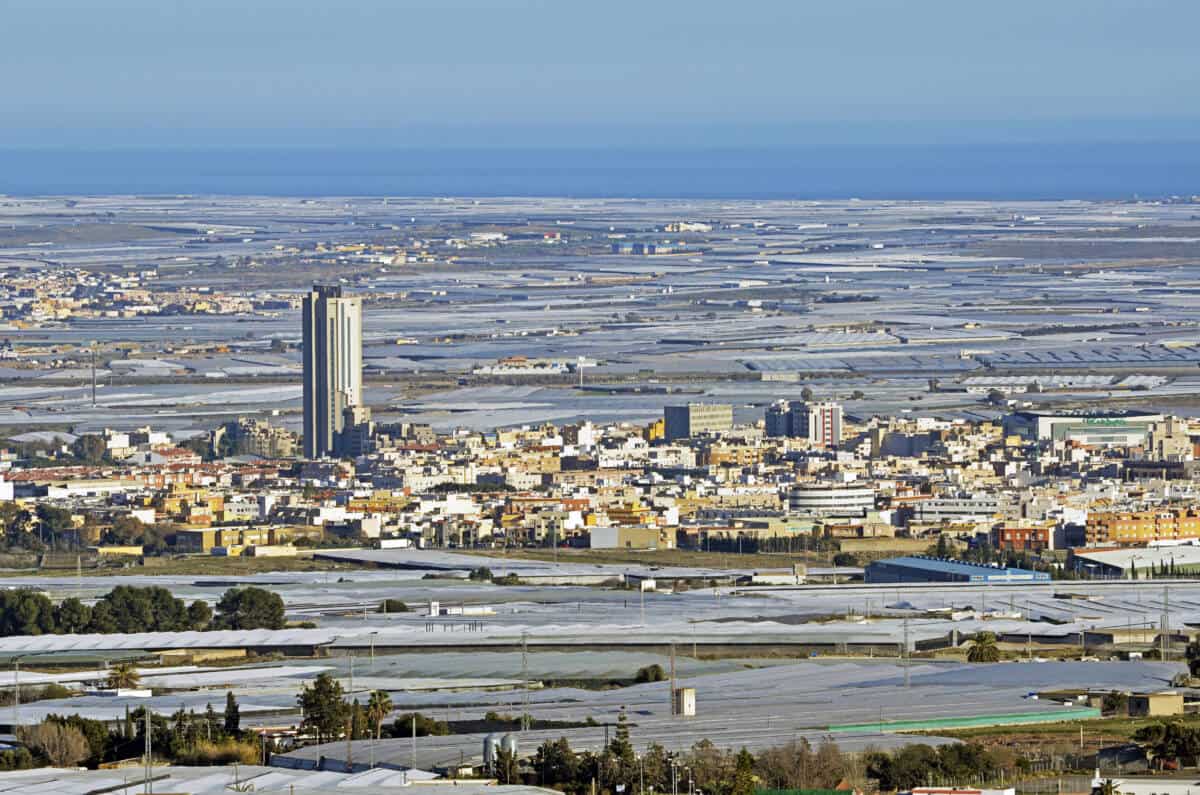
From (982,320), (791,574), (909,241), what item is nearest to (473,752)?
(791,574)

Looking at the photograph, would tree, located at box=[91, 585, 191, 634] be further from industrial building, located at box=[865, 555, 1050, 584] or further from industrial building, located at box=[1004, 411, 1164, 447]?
industrial building, located at box=[1004, 411, 1164, 447]

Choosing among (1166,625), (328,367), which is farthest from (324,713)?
(328,367)

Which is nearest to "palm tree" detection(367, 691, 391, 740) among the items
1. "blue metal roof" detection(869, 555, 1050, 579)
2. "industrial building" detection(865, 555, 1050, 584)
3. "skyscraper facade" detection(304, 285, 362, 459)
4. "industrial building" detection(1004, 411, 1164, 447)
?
"industrial building" detection(865, 555, 1050, 584)

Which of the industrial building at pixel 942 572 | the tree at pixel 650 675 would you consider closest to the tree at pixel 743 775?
the tree at pixel 650 675

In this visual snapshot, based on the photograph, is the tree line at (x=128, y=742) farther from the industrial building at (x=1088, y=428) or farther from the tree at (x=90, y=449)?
the industrial building at (x=1088, y=428)

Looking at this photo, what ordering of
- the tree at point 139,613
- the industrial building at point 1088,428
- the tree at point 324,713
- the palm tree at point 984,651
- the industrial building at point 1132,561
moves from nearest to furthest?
the tree at point 324,713 → the palm tree at point 984,651 → the tree at point 139,613 → the industrial building at point 1132,561 → the industrial building at point 1088,428

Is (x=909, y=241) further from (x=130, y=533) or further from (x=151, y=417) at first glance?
(x=130, y=533)
